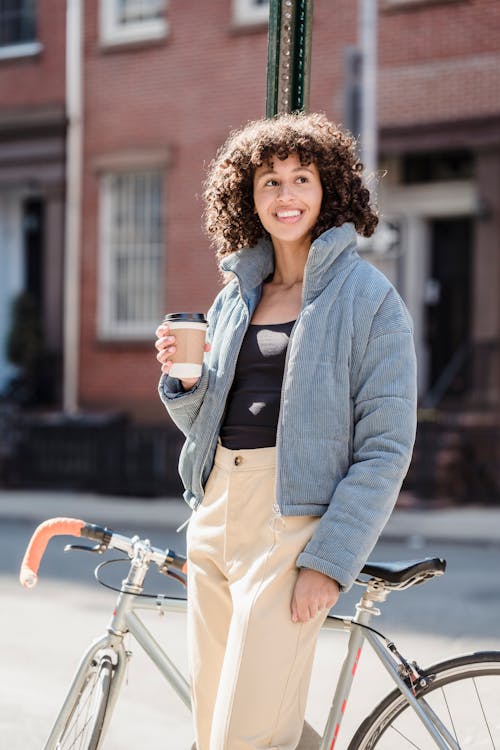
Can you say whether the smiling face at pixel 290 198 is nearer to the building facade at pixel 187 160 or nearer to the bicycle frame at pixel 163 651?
the bicycle frame at pixel 163 651

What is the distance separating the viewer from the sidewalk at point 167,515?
11211 millimetres

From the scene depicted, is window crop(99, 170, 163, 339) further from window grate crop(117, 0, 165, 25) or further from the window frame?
the window frame

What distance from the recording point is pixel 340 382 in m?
2.80

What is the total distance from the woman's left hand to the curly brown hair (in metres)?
0.86

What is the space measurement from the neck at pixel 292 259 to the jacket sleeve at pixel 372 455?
1.08 ft

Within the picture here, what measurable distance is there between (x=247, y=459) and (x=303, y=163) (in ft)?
2.45

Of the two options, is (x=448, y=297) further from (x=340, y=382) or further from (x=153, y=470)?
(x=340, y=382)

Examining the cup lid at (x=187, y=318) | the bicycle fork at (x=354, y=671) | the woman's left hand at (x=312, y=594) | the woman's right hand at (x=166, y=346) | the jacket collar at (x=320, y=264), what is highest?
the jacket collar at (x=320, y=264)

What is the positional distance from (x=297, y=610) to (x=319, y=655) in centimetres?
387

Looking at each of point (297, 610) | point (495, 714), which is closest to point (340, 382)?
point (297, 610)

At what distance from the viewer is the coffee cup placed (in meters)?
2.91

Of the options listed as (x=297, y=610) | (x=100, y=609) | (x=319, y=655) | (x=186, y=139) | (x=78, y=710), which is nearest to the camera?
(x=297, y=610)

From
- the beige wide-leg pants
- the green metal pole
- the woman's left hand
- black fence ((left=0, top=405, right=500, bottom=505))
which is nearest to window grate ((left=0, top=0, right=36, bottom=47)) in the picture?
black fence ((left=0, top=405, right=500, bottom=505))

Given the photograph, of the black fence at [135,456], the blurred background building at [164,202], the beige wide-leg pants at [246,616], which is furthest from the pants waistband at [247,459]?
the black fence at [135,456]
